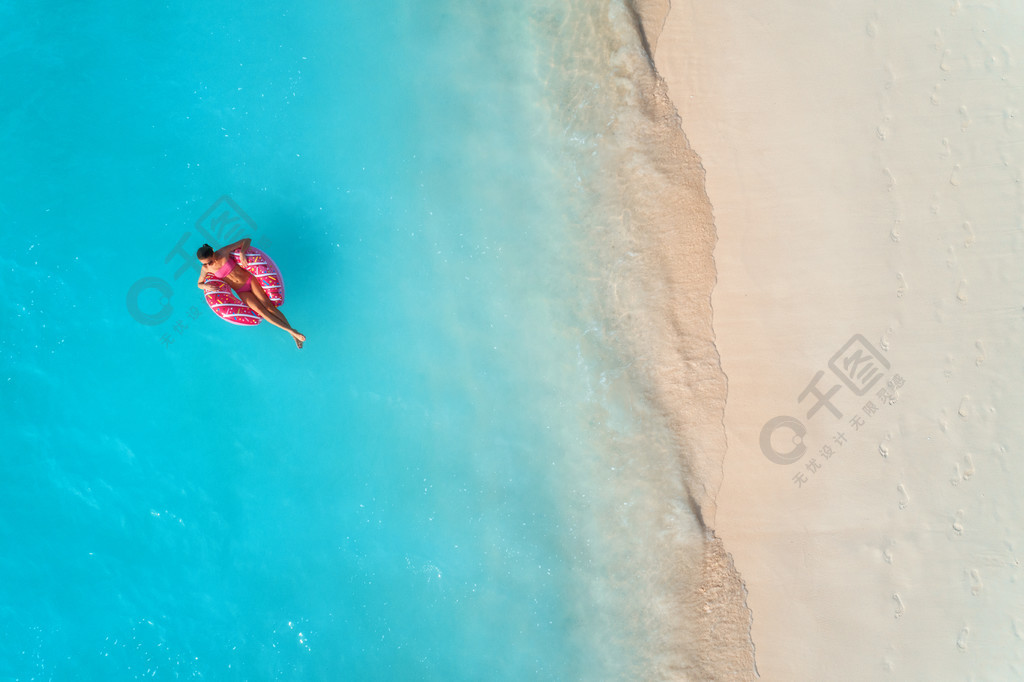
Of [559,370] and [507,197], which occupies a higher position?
[507,197]

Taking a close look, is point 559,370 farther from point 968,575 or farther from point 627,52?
point 968,575

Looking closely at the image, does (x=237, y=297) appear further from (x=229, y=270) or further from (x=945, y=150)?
(x=945, y=150)

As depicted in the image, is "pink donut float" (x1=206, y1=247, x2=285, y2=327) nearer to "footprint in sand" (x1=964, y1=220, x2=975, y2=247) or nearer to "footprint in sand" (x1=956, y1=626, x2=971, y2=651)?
"footprint in sand" (x1=964, y1=220, x2=975, y2=247)

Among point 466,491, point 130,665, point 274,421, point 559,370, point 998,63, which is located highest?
point 998,63

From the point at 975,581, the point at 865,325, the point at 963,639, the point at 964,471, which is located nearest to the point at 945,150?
the point at 865,325

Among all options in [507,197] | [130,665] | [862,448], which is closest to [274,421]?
[130,665]

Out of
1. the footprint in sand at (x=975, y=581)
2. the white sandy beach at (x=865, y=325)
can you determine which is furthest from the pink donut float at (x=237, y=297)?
the footprint in sand at (x=975, y=581)

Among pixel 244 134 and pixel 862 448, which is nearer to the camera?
pixel 862 448
